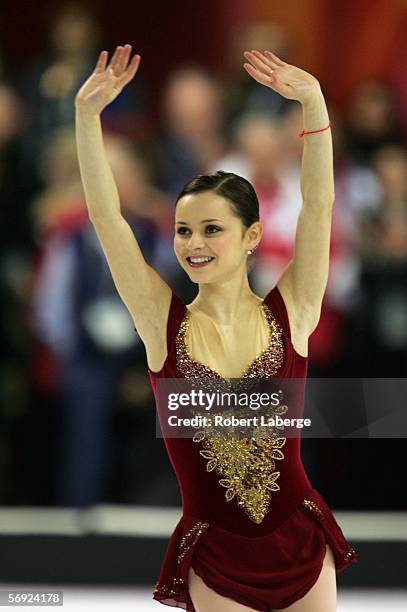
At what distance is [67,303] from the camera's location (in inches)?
174

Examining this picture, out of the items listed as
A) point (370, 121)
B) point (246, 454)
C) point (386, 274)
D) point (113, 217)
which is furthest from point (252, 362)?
point (370, 121)

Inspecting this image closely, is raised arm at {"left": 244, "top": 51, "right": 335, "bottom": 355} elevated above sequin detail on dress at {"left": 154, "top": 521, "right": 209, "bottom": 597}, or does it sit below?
above

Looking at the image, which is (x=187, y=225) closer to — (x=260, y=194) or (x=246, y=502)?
(x=246, y=502)

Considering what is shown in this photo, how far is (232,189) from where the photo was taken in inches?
104

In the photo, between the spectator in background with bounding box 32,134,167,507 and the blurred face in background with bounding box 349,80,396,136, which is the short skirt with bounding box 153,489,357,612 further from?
the blurred face in background with bounding box 349,80,396,136

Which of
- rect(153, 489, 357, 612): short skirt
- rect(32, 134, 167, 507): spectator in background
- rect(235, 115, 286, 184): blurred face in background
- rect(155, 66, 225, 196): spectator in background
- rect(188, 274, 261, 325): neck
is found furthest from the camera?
rect(32, 134, 167, 507): spectator in background

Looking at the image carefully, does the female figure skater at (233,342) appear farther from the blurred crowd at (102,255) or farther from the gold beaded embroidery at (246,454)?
the blurred crowd at (102,255)

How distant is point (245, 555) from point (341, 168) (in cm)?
216

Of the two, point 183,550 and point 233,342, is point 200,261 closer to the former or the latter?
point 233,342

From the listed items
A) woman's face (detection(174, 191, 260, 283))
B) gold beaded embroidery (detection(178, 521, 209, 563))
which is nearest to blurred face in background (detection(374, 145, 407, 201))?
woman's face (detection(174, 191, 260, 283))

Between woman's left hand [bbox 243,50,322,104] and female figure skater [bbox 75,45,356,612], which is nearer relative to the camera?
female figure skater [bbox 75,45,356,612]

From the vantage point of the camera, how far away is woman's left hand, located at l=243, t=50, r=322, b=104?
262 cm

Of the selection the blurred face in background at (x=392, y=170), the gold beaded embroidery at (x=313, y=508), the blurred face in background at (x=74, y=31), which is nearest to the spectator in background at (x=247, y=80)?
the blurred face in background at (x=392, y=170)

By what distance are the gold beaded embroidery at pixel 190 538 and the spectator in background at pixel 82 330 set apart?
6.10ft
